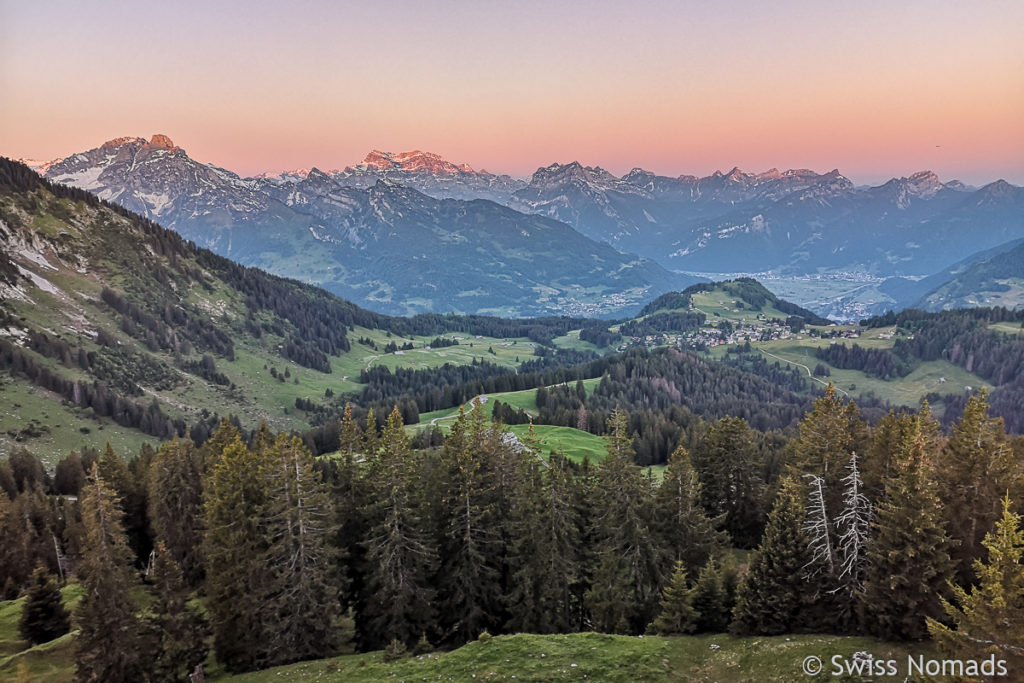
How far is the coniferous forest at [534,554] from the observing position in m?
33.8

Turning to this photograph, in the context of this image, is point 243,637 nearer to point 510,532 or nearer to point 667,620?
point 510,532

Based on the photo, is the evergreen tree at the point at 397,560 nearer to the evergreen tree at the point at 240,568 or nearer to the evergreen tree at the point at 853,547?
the evergreen tree at the point at 240,568

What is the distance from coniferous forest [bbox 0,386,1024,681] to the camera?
111ft

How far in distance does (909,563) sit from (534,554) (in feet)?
85.1

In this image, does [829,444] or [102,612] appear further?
[829,444]

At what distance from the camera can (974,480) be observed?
35.4m

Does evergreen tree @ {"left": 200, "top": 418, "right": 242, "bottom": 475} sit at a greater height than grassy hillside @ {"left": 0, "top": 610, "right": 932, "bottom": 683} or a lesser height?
greater

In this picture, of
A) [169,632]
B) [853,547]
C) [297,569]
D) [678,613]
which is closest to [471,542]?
[297,569]

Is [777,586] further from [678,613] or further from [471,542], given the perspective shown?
[471,542]

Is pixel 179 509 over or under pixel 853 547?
under

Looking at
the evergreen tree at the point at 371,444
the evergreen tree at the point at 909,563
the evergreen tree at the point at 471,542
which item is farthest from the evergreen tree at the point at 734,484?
the evergreen tree at the point at 371,444

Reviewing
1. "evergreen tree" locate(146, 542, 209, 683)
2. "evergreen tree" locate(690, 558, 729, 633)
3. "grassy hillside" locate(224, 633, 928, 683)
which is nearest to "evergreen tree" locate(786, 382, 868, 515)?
"evergreen tree" locate(690, 558, 729, 633)

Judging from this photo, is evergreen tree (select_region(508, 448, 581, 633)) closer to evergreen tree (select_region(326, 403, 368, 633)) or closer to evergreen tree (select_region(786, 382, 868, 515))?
evergreen tree (select_region(326, 403, 368, 633))

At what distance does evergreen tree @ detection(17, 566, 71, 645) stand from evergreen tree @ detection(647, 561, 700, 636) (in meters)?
54.1
